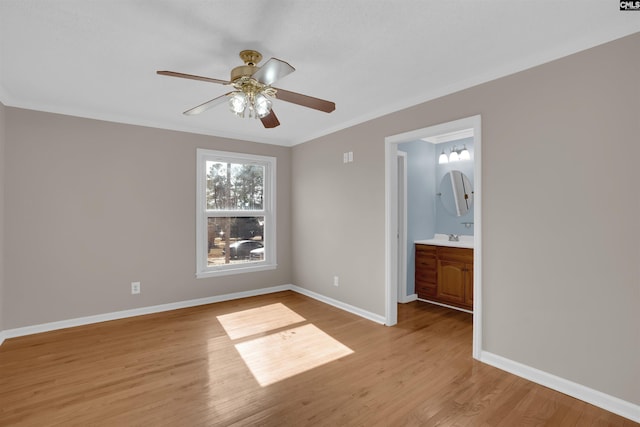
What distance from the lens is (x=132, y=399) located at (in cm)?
221

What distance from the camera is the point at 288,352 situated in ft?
9.63

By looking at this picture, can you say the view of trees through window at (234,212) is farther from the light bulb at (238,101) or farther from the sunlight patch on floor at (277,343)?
the light bulb at (238,101)

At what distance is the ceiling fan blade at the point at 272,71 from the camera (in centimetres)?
178

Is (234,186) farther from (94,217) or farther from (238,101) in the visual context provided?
(238,101)

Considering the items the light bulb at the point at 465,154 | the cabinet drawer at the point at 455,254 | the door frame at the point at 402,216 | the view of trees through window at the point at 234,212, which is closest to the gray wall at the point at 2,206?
the view of trees through window at the point at 234,212

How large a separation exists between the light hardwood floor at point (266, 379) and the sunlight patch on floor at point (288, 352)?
1 cm

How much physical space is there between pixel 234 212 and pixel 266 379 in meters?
2.76

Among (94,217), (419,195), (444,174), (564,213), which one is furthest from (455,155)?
(94,217)

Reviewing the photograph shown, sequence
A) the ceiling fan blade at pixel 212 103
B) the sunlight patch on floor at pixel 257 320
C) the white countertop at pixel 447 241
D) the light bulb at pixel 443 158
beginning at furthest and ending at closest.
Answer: the light bulb at pixel 443 158 < the white countertop at pixel 447 241 < the sunlight patch on floor at pixel 257 320 < the ceiling fan blade at pixel 212 103

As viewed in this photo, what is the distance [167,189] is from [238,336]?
2153 millimetres

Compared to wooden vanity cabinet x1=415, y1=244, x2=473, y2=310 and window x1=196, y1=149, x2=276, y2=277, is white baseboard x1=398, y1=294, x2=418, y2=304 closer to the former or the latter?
wooden vanity cabinet x1=415, y1=244, x2=473, y2=310

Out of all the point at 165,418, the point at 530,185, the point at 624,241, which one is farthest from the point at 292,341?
the point at 624,241

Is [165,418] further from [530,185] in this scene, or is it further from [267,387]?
[530,185]

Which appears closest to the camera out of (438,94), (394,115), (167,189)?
(438,94)
